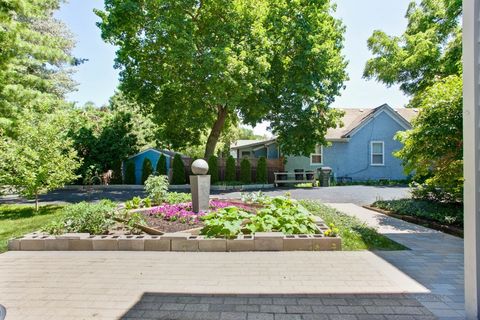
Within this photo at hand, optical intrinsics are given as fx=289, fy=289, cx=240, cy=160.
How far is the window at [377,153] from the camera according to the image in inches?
765

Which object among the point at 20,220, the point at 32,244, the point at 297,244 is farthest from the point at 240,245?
the point at 20,220

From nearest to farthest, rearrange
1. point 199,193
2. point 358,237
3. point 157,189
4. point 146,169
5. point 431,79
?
point 358,237 → point 199,193 → point 157,189 → point 431,79 → point 146,169

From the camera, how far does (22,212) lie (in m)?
8.88

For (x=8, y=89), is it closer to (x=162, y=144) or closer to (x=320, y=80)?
(x=162, y=144)

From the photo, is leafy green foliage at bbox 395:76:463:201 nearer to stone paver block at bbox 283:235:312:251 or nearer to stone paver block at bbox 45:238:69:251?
stone paver block at bbox 283:235:312:251

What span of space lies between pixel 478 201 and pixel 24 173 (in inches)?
384

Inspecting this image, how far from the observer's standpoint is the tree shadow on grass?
8195 millimetres

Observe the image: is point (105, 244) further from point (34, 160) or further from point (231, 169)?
point (231, 169)

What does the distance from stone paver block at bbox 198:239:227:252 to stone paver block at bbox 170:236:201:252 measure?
101mm

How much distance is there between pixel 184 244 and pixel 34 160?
20.4 feet

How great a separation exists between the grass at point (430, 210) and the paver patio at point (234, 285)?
6.07 ft

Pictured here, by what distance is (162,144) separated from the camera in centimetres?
1998

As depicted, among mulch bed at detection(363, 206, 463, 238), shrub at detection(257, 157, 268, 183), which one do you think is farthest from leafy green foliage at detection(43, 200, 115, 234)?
shrub at detection(257, 157, 268, 183)

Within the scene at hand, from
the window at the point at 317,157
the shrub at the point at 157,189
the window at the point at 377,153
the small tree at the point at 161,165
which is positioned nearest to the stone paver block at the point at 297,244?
the shrub at the point at 157,189
